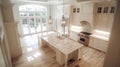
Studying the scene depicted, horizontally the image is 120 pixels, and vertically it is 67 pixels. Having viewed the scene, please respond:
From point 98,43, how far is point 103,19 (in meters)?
1.54

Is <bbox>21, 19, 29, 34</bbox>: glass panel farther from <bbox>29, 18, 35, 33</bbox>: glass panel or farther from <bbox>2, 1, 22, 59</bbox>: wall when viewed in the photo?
<bbox>2, 1, 22, 59</bbox>: wall

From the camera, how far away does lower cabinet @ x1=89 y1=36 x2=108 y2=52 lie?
4.44m

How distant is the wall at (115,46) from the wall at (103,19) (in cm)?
416

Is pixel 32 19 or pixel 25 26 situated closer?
pixel 25 26

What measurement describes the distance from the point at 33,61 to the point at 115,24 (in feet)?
12.0

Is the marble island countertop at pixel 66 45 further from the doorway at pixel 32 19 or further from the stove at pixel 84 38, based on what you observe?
the doorway at pixel 32 19

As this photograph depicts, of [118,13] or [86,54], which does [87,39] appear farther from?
[118,13]

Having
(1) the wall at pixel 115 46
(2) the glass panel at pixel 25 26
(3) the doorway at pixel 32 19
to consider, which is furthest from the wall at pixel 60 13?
(1) the wall at pixel 115 46

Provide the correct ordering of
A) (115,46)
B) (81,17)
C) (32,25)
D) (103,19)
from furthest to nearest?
1. (32,25)
2. (81,17)
3. (103,19)
4. (115,46)

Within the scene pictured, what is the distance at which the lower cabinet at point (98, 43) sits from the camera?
4.44m

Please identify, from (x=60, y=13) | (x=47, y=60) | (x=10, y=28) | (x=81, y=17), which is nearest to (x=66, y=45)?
(x=47, y=60)

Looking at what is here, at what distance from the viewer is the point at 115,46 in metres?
1.00

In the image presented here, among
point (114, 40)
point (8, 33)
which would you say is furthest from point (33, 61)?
point (114, 40)

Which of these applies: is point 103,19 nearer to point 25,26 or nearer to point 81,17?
point 81,17
